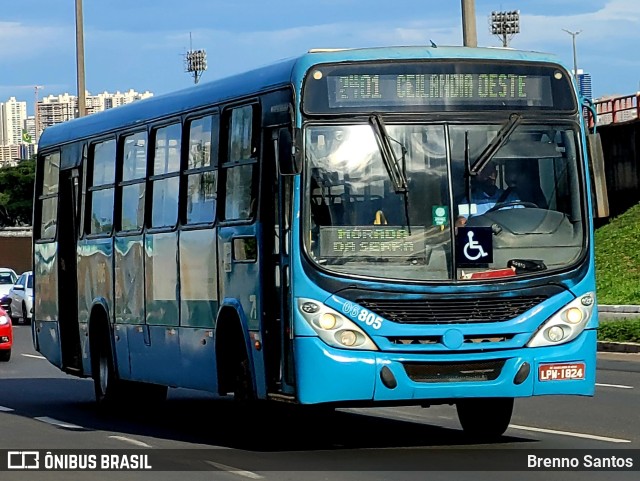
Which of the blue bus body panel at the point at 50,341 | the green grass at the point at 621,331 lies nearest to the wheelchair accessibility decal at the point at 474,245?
the blue bus body panel at the point at 50,341

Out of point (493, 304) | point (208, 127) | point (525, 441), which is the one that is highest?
point (208, 127)

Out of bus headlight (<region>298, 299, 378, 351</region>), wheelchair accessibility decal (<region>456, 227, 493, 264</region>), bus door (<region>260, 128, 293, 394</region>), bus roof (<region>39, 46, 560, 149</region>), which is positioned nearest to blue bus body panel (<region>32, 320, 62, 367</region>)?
bus roof (<region>39, 46, 560, 149</region>)

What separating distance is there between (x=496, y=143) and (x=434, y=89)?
2.12ft

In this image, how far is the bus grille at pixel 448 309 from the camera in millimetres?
12156

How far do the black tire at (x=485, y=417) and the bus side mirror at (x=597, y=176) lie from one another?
181 cm

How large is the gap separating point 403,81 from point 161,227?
12.4ft

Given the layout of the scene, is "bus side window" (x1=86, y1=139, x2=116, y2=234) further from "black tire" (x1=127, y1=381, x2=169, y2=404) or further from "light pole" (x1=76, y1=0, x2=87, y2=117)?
"light pole" (x1=76, y1=0, x2=87, y2=117)

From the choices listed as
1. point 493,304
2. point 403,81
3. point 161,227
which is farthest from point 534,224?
point 161,227

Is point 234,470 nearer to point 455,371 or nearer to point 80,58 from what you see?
point 455,371

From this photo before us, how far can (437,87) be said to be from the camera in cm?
1266

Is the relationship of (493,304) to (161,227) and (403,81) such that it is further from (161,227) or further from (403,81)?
(161,227)

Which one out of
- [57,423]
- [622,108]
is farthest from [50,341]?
[622,108]

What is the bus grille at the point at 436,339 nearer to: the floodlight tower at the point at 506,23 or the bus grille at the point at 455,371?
the bus grille at the point at 455,371

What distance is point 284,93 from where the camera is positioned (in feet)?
41.7
